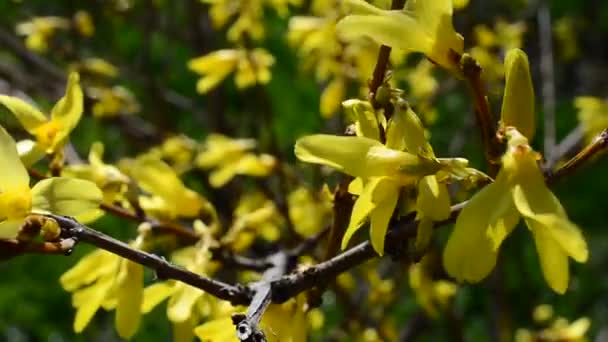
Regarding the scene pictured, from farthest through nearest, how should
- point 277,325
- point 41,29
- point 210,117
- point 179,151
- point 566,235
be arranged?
1. point 210,117
2. point 41,29
3. point 179,151
4. point 277,325
5. point 566,235

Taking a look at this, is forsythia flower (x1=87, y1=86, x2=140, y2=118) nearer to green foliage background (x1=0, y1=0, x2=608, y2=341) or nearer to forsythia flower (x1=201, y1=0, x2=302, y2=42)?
green foliage background (x1=0, y1=0, x2=608, y2=341)

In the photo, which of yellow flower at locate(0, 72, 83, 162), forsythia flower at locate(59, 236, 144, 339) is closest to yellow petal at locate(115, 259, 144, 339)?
forsythia flower at locate(59, 236, 144, 339)

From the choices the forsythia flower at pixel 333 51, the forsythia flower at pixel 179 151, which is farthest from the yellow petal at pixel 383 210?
the forsythia flower at pixel 179 151

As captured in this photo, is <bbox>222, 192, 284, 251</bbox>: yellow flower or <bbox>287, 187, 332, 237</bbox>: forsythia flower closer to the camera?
<bbox>222, 192, 284, 251</bbox>: yellow flower

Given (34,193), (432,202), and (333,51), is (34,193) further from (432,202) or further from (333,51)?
(333,51)

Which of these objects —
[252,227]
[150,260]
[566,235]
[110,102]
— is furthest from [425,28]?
[110,102]

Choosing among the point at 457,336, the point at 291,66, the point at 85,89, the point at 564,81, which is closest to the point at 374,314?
the point at 457,336
